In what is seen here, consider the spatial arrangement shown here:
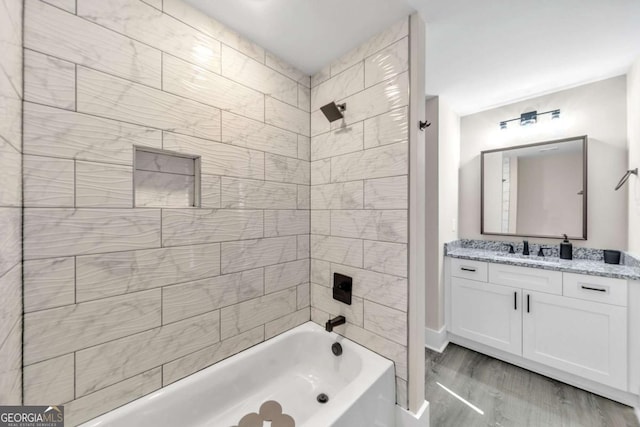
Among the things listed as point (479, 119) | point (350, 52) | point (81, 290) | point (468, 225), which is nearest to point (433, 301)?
point (468, 225)

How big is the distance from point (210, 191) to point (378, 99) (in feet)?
3.93

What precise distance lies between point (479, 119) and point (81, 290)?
3.63m

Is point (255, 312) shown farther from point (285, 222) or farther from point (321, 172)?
point (321, 172)

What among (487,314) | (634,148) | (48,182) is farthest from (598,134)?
(48,182)

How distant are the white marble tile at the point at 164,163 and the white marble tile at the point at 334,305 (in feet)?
4.11

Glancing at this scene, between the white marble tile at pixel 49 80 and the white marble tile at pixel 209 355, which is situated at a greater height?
the white marble tile at pixel 49 80

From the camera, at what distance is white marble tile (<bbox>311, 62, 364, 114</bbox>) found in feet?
5.32

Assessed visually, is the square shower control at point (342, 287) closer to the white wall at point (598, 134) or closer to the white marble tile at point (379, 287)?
the white marble tile at point (379, 287)

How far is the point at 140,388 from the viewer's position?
1128mm

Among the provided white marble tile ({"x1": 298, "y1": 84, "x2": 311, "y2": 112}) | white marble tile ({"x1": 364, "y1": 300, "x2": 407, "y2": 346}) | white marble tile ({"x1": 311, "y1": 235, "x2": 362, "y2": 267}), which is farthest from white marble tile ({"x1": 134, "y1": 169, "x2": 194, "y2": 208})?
white marble tile ({"x1": 364, "y1": 300, "x2": 407, "y2": 346})

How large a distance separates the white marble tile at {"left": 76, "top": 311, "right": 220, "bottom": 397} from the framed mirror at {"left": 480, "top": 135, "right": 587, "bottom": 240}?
2.90 m

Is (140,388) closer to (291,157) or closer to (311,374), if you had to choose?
(311,374)

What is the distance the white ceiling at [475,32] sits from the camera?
4.29ft

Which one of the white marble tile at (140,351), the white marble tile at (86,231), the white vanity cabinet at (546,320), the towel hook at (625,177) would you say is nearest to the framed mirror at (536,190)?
the towel hook at (625,177)
